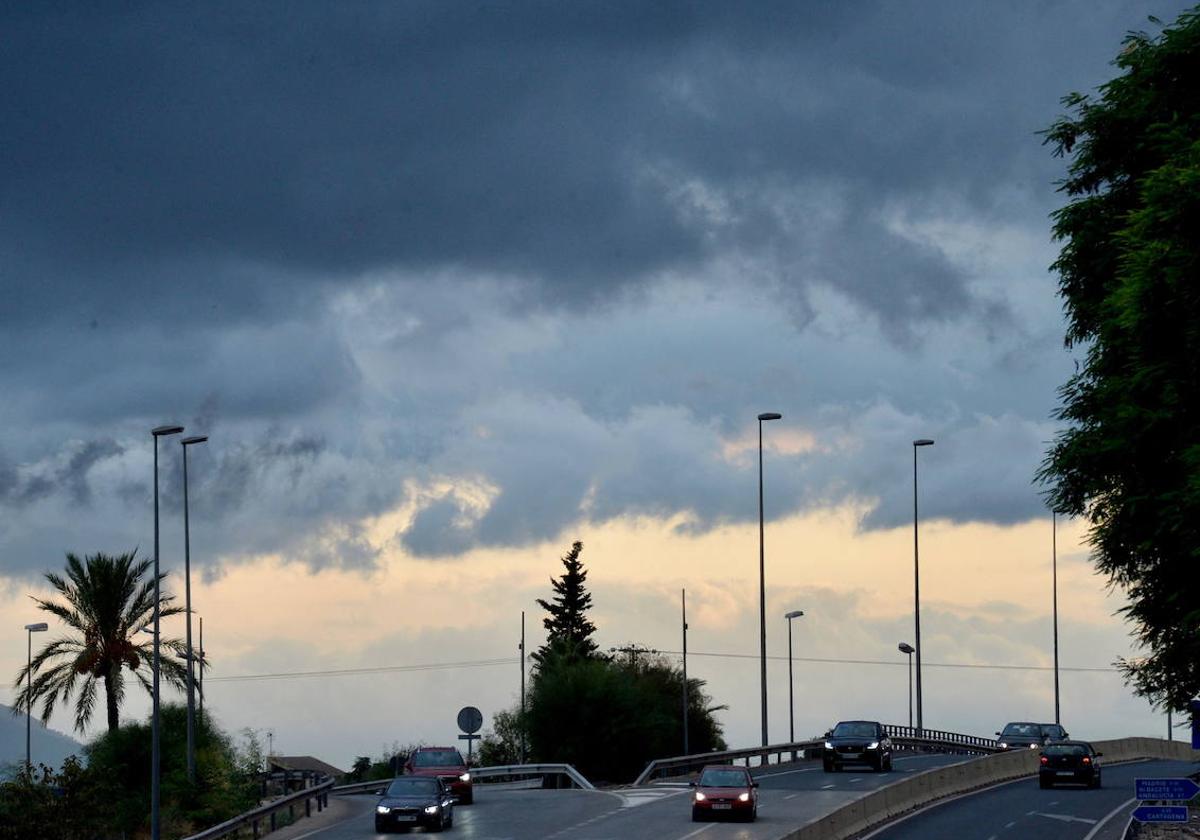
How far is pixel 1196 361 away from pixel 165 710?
5700 centimetres

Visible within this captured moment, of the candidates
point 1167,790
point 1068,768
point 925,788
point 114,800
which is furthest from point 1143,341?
point 114,800

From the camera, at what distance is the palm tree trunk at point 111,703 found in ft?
239

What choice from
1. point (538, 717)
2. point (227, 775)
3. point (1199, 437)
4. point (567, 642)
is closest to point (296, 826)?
point (227, 775)

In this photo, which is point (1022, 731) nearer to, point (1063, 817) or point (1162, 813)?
point (1063, 817)

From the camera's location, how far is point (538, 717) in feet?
289

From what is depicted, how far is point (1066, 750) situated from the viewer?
65.0 metres

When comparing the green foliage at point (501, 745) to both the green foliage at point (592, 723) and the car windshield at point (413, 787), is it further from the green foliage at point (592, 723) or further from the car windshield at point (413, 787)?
the car windshield at point (413, 787)

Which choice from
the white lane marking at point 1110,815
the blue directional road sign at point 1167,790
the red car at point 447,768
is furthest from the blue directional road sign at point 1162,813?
the red car at point 447,768

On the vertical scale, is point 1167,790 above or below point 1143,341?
below

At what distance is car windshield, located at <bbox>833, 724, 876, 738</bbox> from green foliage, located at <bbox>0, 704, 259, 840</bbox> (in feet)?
75.2

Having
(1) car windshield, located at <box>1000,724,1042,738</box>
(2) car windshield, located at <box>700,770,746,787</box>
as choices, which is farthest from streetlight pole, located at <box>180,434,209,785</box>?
(1) car windshield, located at <box>1000,724,1042,738</box>

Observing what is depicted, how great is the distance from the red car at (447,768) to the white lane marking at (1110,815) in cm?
1992

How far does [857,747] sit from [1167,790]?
119ft

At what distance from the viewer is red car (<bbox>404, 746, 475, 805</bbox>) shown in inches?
2218
